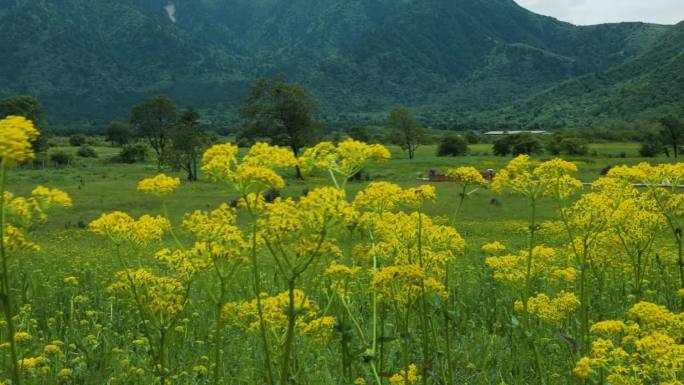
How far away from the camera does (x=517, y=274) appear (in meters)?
5.83

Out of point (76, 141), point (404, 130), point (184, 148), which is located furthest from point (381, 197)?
point (76, 141)

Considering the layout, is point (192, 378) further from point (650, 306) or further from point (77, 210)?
point (77, 210)

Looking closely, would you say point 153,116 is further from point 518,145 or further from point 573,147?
point 573,147

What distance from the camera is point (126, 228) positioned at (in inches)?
186

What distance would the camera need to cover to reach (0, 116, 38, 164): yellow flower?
271 centimetres

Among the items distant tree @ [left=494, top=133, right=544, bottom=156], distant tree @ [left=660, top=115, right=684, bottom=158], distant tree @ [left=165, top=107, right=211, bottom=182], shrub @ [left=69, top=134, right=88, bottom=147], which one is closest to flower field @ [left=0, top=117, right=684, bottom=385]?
distant tree @ [left=165, top=107, right=211, bottom=182]

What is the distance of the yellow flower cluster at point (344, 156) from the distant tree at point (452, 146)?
11602 cm

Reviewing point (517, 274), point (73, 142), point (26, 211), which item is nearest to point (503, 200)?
point (517, 274)

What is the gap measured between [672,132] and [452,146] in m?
39.3

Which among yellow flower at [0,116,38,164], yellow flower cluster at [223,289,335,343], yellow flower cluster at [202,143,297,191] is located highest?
yellow flower at [0,116,38,164]

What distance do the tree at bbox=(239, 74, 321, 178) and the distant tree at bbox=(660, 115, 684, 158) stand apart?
2482 inches

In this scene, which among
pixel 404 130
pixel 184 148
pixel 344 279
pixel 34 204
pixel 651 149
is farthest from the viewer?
pixel 404 130

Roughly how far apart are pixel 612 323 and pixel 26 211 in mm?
3908

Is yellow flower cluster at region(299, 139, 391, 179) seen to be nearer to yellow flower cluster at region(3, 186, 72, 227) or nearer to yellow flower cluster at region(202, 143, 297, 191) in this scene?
yellow flower cluster at region(202, 143, 297, 191)
